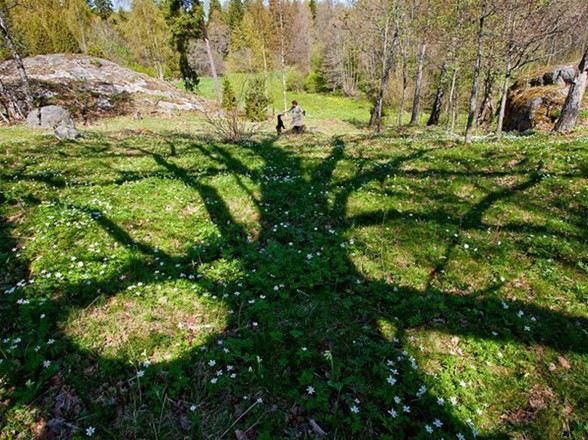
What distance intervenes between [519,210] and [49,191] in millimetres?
12033

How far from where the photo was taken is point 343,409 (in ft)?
13.0

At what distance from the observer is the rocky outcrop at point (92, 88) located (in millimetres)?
31805

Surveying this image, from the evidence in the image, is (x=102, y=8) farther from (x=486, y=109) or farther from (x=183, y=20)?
(x=486, y=109)

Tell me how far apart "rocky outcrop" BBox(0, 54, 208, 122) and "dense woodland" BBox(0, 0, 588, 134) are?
5157mm

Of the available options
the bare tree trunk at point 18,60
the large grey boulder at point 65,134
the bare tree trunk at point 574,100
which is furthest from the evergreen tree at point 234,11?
the bare tree trunk at point 574,100

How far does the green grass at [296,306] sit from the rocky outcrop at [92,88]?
26.9m

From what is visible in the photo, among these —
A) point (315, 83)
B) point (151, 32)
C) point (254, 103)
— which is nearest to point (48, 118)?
point (254, 103)

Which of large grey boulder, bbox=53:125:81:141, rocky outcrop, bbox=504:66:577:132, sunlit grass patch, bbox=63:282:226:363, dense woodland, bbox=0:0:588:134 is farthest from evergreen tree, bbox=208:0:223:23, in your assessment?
sunlit grass patch, bbox=63:282:226:363

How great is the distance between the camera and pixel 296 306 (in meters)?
5.40

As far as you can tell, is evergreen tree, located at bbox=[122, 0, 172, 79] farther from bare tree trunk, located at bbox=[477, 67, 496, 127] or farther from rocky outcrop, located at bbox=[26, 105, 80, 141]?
bare tree trunk, located at bbox=[477, 67, 496, 127]

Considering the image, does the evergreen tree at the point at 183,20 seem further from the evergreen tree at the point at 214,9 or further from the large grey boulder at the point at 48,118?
the evergreen tree at the point at 214,9

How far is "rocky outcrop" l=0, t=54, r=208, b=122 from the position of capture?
31.8 m

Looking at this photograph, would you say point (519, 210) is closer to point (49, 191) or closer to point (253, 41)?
point (49, 191)

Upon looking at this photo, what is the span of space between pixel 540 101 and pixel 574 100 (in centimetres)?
829
